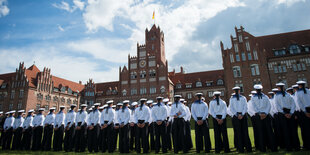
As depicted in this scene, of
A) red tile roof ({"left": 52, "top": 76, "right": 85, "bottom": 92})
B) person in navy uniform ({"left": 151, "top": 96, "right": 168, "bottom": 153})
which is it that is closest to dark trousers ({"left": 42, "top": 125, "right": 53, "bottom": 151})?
person in navy uniform ({"left": 151, "top": 96, "right": 168, "bottom": 153})

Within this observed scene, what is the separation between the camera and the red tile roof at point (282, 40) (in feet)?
121

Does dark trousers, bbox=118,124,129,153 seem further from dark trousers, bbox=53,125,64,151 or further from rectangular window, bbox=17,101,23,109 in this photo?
rectangular window, bbox=17,101,23,109

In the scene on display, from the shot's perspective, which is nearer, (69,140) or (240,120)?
(240,120)

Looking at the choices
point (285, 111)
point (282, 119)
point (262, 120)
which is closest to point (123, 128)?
point (262, 120)

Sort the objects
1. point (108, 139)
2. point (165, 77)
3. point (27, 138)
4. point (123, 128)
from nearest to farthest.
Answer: point (123, 128), point (108, 139), point (27, 138), point (165, 77)

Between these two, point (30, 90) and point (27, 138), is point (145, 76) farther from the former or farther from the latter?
point (27, 138)

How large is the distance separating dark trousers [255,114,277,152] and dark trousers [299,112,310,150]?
1.32m

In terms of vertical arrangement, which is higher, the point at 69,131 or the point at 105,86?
the point at 105,86

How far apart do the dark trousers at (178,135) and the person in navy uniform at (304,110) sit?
4.73 metres

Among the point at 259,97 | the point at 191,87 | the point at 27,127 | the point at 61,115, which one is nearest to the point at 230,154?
the point at 259,97

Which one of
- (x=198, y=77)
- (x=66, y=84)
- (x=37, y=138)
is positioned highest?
(x=66, y=84)

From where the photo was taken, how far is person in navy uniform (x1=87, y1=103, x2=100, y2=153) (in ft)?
33.0

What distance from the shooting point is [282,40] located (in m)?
38.4

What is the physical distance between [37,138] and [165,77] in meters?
34.6
